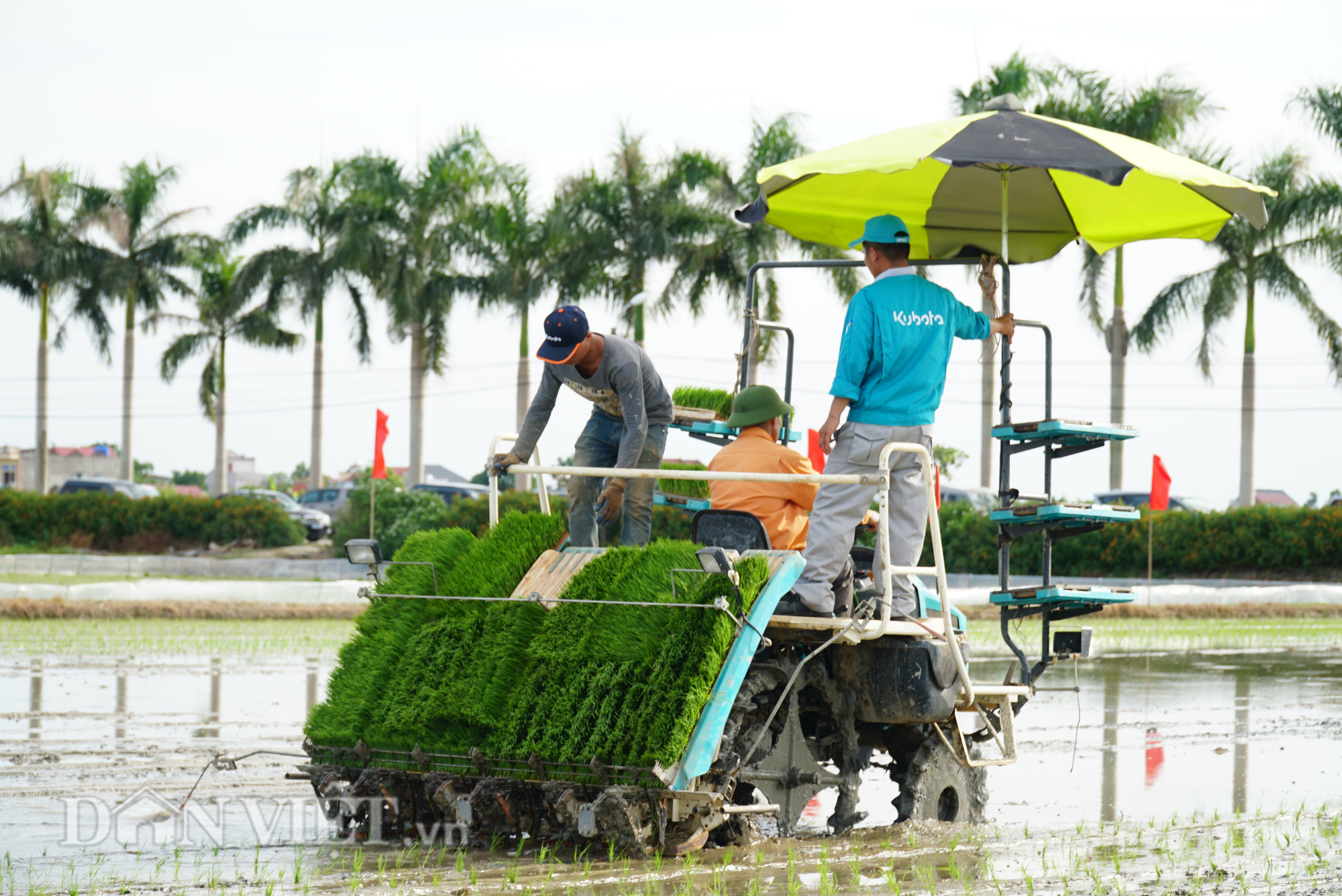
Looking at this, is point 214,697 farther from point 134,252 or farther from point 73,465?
point 73,465

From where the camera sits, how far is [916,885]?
5.41 meters

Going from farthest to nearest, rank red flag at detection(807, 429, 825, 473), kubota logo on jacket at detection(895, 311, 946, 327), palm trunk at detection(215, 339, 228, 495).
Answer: palm trunk at detection(215, 339, 228, 495) < red flag at detection(807, 429, 825, 473) < kubota logo on jacket at detection(895, 311, 946, 327)

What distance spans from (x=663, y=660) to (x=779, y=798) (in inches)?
41.6

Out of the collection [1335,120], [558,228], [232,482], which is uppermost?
[1335,120]

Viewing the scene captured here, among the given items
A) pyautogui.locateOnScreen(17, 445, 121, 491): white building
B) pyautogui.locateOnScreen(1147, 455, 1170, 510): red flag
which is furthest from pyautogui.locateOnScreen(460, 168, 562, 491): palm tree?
pyautogui.locateOnScreen(17, 445, 121, 491): white building

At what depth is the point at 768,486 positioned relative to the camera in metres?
6.49

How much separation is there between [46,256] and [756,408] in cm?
5019

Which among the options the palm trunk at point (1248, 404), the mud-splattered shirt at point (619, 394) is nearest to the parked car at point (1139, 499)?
the palm trunk at point (1248, 404)

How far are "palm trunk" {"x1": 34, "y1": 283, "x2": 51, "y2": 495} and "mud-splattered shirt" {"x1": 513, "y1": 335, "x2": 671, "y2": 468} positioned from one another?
159 feet

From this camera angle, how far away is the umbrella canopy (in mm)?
7027

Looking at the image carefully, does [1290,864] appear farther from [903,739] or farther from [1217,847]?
[903,739]

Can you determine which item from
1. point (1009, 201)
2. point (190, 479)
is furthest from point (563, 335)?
point (190, 479)

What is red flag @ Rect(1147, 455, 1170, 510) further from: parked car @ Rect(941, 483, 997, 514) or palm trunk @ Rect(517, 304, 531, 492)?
palm trunk @ Rect(517, 304, 531, 492)

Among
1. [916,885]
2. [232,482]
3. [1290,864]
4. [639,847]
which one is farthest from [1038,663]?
[232,482]
